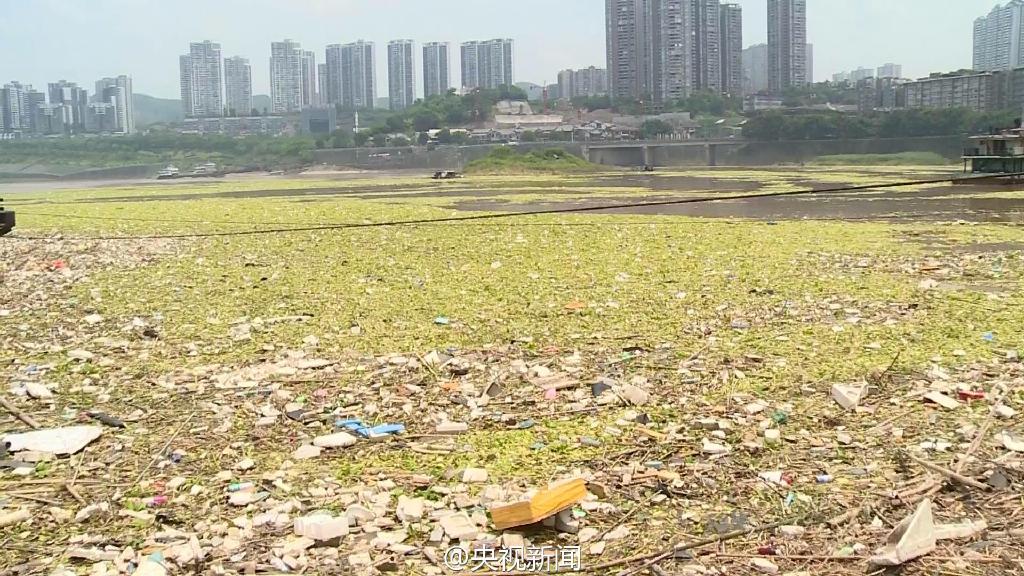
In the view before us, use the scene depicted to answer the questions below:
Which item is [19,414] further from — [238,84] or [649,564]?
[238,84]

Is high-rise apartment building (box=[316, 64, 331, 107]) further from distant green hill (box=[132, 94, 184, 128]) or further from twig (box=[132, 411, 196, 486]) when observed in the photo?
twig (box=[132, 411, 196, 486])

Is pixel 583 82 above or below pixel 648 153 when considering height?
above

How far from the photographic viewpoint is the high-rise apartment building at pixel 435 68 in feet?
523

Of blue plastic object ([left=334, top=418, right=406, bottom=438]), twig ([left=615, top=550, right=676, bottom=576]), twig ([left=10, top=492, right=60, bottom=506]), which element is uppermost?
blue plastic object ([left=334, top=418, right=406, bottom=438])

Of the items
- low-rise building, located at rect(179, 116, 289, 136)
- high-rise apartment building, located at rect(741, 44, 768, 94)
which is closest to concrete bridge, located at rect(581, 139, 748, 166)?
high-rise apartment building, located at rect(741, 44, 768, 94)

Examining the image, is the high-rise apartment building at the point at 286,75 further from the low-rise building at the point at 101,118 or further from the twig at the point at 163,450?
the twig at the point at 163,450

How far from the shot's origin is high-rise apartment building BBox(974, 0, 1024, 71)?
111m

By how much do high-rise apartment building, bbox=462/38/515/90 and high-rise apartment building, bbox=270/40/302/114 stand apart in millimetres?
31268

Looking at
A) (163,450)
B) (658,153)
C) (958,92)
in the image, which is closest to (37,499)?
(163,450)

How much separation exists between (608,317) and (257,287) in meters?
4.28

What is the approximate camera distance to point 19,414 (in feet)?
19.0

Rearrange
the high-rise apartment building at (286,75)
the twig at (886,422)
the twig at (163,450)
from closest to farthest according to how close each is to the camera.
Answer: the twig at (163,450)
the twig at (886,422)
the high-rise apartment building at (286,75)

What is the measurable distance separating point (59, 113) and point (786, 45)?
102 meters

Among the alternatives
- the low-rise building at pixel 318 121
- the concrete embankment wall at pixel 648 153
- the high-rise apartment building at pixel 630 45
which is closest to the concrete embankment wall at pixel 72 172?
the concrete embankment wall at pixel 648 153
